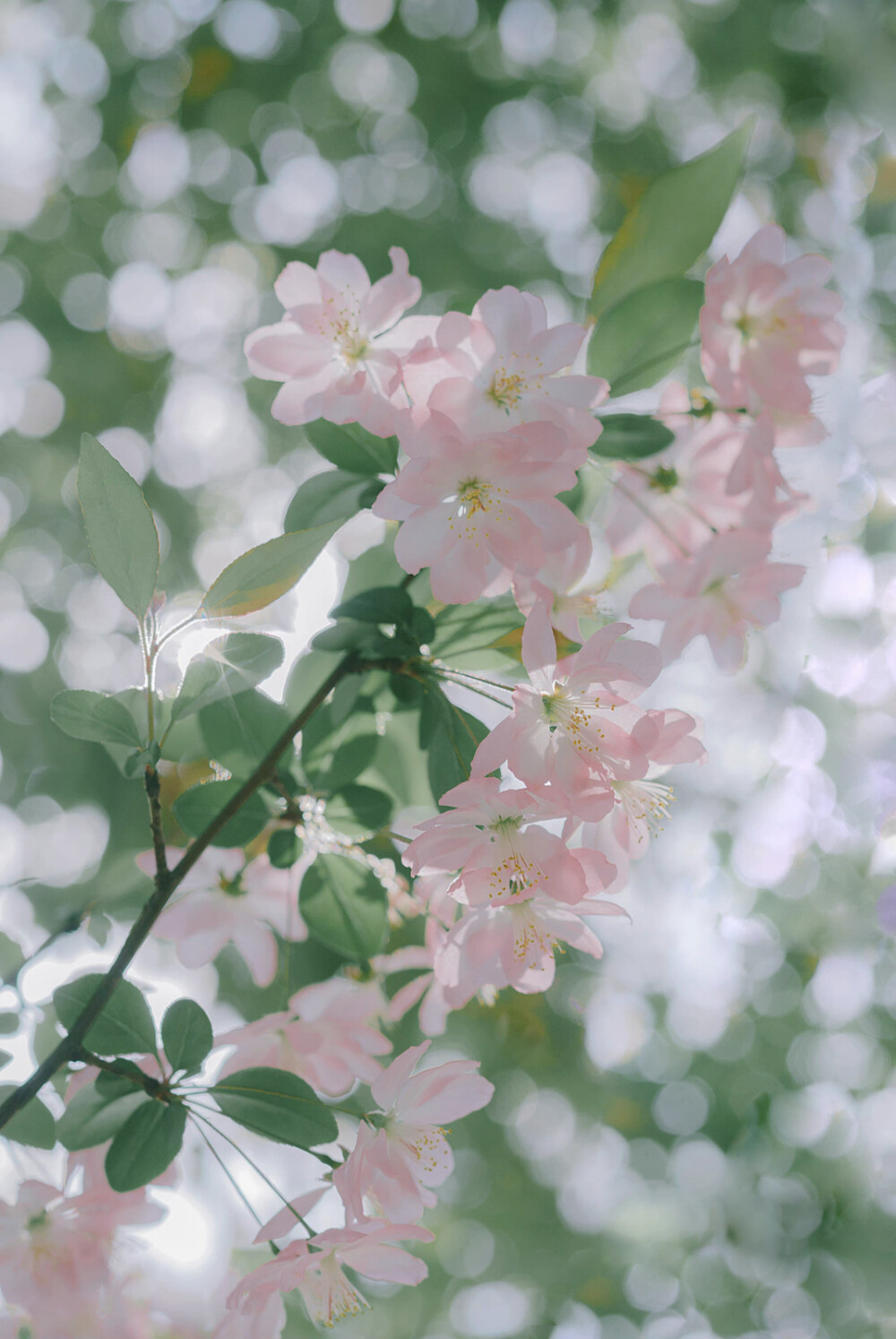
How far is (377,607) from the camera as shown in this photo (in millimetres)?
550

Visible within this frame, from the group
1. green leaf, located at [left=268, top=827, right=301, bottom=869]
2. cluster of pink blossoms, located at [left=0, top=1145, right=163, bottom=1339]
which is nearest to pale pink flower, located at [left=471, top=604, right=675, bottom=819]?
green leaf, located at [left=268, top=827, right=301, bottom=869]

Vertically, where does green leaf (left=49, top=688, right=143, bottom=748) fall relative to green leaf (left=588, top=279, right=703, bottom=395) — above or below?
below

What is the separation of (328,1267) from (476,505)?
513 mm

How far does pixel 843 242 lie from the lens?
7.54 ft

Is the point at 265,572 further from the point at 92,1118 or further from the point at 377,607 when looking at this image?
the point at 92,1118

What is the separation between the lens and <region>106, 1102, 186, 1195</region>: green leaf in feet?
1.69

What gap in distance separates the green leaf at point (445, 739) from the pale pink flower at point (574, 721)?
0.09m

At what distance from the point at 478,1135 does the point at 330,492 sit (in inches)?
86.4

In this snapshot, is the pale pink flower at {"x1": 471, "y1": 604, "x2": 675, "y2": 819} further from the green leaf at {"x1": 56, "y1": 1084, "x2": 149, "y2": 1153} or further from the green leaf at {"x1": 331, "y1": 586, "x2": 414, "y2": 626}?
the green leaf at {"x1": 56, "y1": 1084, "x2": 149, "y2": 1153}

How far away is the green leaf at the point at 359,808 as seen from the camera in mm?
614

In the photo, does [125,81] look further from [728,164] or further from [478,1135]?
[478,1135]

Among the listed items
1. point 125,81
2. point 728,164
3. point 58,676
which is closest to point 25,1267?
point 728,164

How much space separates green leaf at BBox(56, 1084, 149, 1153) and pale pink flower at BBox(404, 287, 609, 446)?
18.1 inches

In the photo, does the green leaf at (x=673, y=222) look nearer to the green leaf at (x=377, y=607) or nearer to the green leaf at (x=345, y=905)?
the green leaf at (x=377, y=607)
